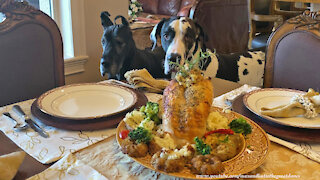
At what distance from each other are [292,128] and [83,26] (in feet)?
5.09

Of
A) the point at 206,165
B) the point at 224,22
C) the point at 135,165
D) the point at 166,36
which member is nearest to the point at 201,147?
the point at 206,165

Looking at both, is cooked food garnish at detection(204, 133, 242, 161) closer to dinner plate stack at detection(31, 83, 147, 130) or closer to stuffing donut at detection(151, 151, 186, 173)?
stuffing donut at detection(151, 151, 186, 173)

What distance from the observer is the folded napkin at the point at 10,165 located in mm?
677

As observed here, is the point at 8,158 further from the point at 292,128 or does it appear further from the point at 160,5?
the point at 160,5

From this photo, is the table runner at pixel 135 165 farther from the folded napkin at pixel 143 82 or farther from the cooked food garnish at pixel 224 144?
the folded napkin at pixel 143 82

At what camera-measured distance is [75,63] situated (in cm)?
212

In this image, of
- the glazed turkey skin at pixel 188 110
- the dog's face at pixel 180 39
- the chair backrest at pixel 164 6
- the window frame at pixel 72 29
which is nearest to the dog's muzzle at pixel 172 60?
the dog's face at pixel 180 39

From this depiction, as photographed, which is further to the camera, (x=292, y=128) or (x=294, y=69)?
(x=294, y=69)

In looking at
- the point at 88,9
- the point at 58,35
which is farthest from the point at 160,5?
the point at 58,35

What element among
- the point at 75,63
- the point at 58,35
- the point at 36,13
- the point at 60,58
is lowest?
the point at 75,63

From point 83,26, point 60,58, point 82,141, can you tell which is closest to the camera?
point 82,141

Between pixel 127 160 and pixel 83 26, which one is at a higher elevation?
pixel 83 26

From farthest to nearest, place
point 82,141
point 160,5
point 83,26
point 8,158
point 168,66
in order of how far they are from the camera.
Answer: point 160,5 < point 83,26 < point 168,66 < point 82,141 < point 8,158

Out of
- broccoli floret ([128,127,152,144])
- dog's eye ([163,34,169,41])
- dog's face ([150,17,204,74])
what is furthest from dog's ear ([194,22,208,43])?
broccoli floret ([128,127,152,144])
